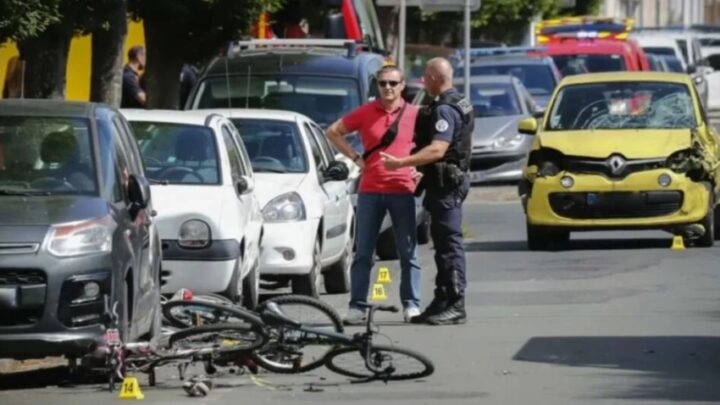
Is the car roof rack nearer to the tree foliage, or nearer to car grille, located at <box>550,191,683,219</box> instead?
car grille, located at <box>550,191,683,219</box>

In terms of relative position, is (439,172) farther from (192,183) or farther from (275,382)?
(275,382)

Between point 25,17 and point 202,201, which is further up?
point 25,17

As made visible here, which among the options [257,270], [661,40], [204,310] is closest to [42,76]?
[257,270]

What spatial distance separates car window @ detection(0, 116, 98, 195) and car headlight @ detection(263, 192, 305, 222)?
4.50m

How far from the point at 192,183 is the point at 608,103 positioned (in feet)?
23.4

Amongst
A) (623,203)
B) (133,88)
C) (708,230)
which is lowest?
(708,230)

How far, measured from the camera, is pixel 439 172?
14391mm

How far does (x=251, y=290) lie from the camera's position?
15.3m

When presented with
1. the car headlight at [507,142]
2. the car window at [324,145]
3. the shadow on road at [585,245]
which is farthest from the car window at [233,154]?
the car headlight at [507,142]

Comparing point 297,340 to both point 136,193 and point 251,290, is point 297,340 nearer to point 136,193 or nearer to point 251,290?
point 136,193

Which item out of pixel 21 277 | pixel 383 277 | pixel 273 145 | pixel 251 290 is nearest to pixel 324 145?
pixel 273 145

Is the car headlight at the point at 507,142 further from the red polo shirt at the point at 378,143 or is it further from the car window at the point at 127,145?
the car window at the point at 127,145

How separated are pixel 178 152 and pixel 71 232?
4.52 meters

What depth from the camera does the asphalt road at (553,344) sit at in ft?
36.6
